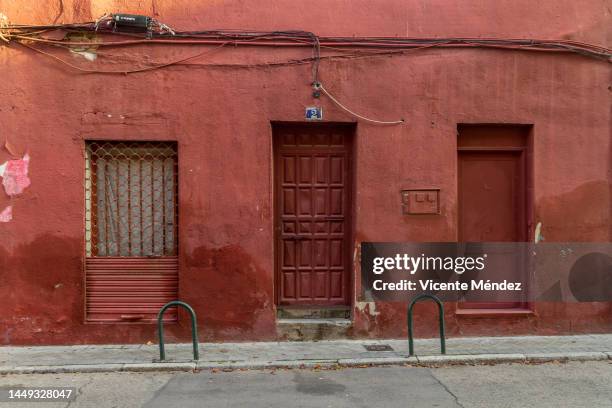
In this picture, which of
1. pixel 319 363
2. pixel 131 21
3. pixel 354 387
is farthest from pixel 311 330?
pixel 131 21

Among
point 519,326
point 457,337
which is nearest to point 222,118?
point 457,337

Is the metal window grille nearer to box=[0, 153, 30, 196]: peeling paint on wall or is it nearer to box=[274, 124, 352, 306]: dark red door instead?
box=[0, 153, 30, 196]: peeling paint on wall

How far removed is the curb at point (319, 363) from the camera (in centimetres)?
704

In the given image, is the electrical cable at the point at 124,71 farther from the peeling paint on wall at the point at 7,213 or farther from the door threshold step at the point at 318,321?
the door threshold step at the point at 318,321

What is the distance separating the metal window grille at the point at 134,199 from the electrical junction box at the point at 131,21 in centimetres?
173

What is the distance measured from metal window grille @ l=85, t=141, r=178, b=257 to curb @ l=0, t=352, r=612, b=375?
1.98 meters

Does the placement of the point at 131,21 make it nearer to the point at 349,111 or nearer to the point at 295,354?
the point at 349,111

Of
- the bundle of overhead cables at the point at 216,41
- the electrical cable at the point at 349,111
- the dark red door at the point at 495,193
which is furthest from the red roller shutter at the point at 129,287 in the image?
the dark red door at the point at 495,193

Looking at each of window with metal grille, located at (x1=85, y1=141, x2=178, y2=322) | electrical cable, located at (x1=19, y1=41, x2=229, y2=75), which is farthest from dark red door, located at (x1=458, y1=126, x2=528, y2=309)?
window with metal grille, located at (x1=85, y1=141, x2=178, y2=322)

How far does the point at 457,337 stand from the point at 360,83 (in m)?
4.23

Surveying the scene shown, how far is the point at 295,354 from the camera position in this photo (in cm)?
765

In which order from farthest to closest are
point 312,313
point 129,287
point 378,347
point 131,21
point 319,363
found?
point 312,313 < point 129,287 < point 131,21 < point 378,347 < point 319,363

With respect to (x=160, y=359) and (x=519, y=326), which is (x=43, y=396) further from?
(x=519, y=326)

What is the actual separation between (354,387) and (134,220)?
4.30 metres
